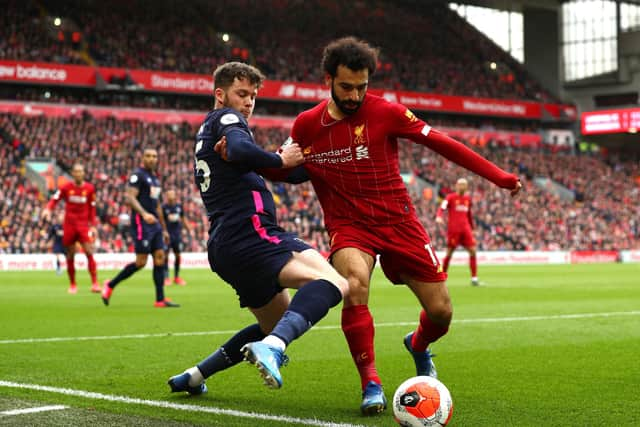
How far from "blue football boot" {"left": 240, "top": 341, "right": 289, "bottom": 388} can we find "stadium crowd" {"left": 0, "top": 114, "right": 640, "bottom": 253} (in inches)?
1079

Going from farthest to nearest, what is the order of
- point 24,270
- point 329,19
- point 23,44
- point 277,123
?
point 329,19
point 277,123
point 23,44
point 24,270

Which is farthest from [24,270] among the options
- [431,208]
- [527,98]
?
[527,98]

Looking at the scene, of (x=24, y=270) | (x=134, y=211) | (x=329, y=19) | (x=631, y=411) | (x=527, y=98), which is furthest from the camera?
(x=527, y=98)

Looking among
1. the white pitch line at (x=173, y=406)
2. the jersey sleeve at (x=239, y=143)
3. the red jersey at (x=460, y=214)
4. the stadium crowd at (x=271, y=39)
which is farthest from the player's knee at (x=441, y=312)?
the stadium crowd at (x=271, y=39)

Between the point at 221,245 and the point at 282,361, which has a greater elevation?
the point at 221,245

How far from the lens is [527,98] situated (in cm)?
5838

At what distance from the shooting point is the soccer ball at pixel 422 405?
460cm

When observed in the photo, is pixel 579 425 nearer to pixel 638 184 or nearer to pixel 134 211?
pixel 134 211

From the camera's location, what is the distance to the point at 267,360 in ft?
13.4

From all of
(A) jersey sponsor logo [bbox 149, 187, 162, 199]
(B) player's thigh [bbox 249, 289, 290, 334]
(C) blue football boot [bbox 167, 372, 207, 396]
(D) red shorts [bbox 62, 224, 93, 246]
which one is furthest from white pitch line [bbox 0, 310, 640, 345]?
(D) red shorts [bbox 62, 224, 93, 246]

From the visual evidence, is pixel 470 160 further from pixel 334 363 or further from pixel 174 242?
pixel 174 242

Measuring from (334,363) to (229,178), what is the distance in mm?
2766

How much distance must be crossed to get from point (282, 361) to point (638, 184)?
54710mm

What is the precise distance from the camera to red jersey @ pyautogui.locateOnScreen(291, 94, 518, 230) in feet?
18.5
